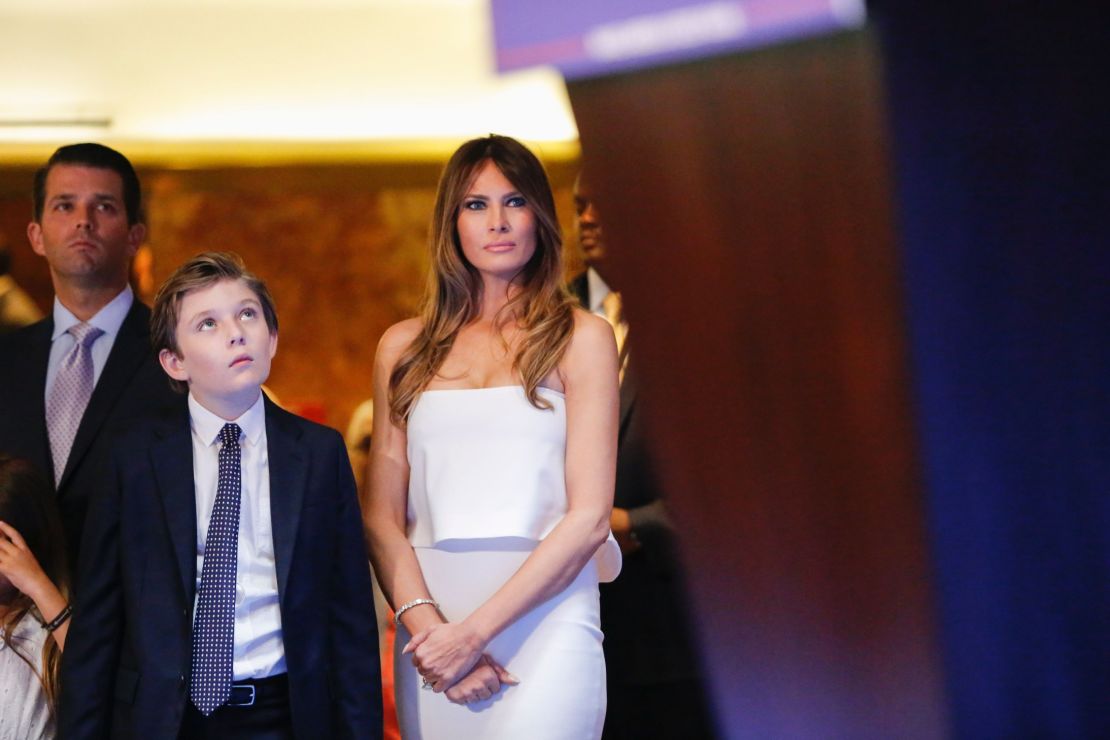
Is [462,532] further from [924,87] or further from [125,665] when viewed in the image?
[924,87]

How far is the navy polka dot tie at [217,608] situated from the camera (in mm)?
2381

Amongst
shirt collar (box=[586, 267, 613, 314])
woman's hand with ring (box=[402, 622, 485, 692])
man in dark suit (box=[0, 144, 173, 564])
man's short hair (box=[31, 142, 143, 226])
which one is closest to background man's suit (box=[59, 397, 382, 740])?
woman's hand with ring (box=[402, 622, 485, 692])

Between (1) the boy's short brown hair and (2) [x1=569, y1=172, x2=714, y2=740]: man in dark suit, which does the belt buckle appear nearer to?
(1) the boy's short brown hair

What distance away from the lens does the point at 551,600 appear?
8.88ft

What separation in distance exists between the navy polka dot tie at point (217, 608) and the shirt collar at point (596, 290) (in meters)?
1.49

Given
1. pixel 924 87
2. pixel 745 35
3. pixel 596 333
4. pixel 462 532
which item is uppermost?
pixel 745 35

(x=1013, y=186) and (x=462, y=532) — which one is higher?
(x=1013, y=186)

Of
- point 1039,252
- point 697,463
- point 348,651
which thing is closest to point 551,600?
point 348,651

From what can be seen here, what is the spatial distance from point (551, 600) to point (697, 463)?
2.19 feet

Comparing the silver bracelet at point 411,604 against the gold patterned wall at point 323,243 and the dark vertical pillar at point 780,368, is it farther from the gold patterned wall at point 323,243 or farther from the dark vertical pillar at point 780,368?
the gold patterned wall at point 323,243

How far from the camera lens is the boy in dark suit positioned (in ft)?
7.88

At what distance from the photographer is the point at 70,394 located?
3.09 metres

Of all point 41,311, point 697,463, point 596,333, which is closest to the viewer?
point 596,333

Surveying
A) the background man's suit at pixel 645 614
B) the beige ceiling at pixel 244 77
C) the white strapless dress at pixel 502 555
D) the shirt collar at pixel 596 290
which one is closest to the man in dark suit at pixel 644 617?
the background man's suit at pixel 645 614
